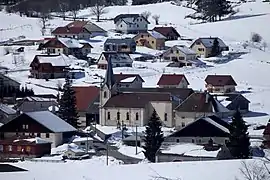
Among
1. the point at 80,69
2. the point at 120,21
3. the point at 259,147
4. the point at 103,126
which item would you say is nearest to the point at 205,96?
the point at 103,126

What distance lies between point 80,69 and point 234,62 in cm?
426

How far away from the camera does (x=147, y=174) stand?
489cm

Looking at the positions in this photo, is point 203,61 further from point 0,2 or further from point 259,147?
point 0,2

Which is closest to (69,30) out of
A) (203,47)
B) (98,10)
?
(203,47)

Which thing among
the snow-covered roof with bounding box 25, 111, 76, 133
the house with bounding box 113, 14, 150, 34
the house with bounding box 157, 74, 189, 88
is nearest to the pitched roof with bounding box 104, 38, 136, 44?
the house with bounding box 113, 14, 150, 34

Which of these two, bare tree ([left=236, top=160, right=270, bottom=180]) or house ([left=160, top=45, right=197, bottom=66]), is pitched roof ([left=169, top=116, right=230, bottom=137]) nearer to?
bare tree ([left=236, top=160, right=270, bottom=180])

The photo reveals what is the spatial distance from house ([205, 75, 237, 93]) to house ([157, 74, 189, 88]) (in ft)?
1.73

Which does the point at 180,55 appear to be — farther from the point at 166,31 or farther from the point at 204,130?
the point at 204,130

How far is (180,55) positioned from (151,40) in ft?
9.11

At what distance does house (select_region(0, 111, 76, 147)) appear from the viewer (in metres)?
11.5

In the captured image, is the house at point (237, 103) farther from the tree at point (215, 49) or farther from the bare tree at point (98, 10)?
the bare tree at point (98, 10)

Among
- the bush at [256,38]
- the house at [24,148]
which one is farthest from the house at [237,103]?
the bush at [256,38]

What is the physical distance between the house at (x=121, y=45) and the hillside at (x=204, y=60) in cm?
33

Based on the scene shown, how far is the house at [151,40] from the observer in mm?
23359
